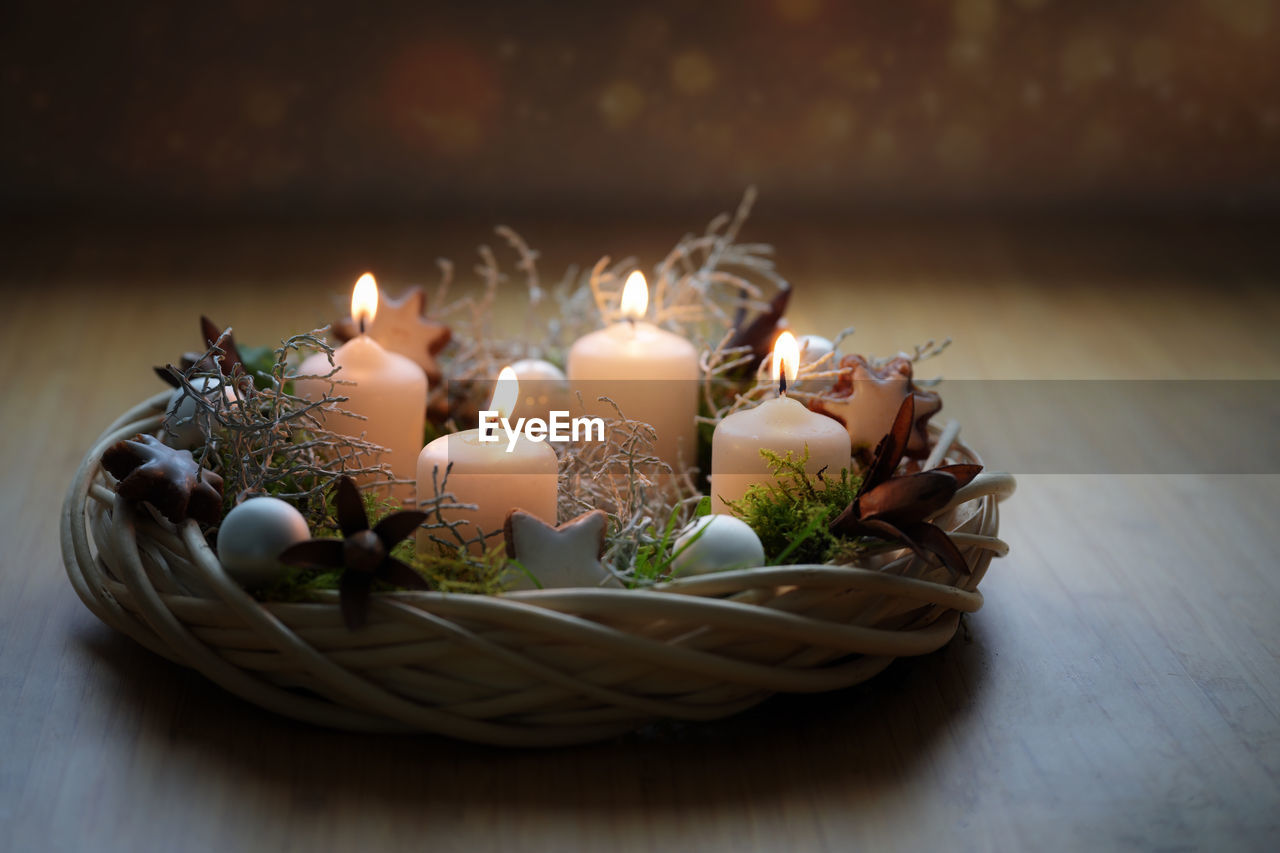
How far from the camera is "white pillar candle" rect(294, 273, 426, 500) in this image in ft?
3.42

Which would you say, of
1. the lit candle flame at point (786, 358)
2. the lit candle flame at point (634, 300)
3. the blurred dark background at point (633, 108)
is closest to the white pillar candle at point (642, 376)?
the lit candle flame at point (634, 300)

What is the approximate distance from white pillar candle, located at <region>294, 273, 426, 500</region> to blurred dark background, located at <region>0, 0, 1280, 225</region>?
3.93 ft

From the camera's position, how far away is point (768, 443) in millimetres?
951

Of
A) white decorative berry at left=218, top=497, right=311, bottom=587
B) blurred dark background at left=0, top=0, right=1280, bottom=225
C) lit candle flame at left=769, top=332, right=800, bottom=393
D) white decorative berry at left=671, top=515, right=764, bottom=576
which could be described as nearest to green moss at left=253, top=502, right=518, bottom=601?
white decorative berry at left=218, top=497, right=311, bottom=587

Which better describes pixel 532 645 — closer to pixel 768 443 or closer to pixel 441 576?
pixel 441 576

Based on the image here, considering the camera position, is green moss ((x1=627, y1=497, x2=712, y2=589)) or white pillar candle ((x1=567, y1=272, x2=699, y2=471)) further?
white pillar candle ((x1=567, y1=272, x2=699, y2=471))

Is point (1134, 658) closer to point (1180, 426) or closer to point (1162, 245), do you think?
point (1180, 426)

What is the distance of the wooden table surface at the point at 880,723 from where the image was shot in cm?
76

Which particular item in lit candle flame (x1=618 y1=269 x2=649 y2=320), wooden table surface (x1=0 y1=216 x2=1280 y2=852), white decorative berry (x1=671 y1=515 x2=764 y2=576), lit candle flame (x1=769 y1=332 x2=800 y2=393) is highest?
lit candle flame (x1=769 y1=332 x2=800 y2=393)

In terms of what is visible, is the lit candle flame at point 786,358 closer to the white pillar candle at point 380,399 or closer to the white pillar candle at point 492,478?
the white pillar candle at point 492,478

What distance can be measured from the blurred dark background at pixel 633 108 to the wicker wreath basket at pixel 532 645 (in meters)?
1.48

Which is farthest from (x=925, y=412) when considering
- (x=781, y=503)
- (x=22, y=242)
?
(x=22, y=242)

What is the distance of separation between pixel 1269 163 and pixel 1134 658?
5.44 feet

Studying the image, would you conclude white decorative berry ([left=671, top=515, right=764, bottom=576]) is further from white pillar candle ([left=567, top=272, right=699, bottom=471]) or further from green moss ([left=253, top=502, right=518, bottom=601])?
white pillar candle ([left=567, top=272, right=699, bottom=471])
